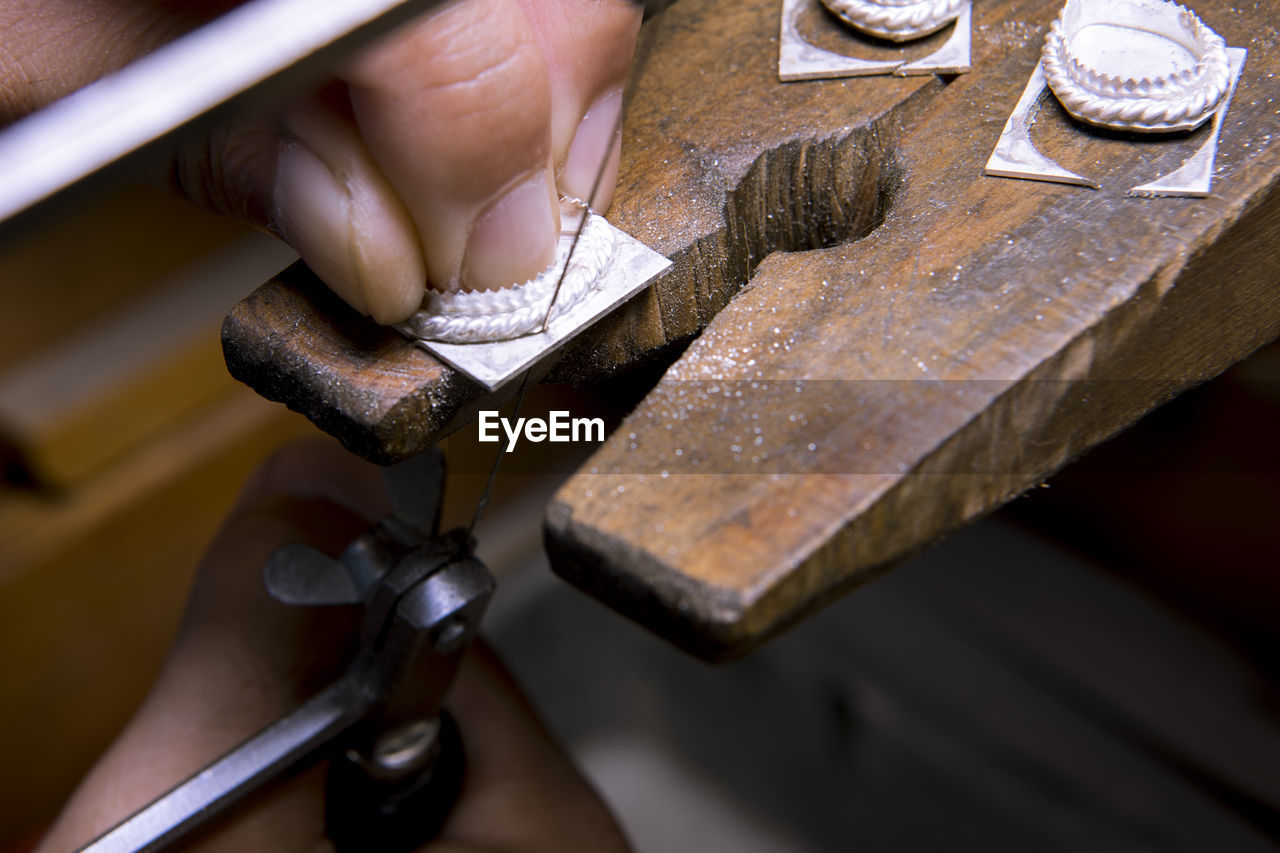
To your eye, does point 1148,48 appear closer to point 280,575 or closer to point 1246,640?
point 280,575

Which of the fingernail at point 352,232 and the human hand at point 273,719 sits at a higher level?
the fingernail at point 352,232

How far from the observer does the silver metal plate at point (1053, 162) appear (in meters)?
0.51

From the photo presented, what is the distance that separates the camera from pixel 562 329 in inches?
19.8

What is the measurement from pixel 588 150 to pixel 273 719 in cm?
42

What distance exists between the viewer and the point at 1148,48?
0.55 meters

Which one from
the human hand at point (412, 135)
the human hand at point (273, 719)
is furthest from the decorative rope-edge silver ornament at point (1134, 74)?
the human hand at point (273, 719)

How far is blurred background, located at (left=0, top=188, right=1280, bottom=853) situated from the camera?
1.08 meters

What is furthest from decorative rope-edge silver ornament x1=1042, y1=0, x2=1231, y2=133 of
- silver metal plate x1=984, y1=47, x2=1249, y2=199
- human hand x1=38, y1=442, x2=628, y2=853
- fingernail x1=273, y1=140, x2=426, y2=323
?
human hand x1=38, y1=442, x2=628, y2=853

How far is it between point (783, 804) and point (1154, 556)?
0.45 meters

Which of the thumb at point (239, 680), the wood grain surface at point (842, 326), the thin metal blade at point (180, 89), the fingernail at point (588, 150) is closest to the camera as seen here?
the thin metal blade at point (180, 89)

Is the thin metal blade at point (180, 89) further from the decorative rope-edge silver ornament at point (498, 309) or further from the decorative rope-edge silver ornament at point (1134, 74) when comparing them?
the decorative rope-edge silver ornament at point (1134, 74)

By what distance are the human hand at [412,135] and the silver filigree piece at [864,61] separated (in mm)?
111

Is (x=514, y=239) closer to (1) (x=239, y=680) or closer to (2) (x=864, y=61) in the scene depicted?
(2) (x=864, y=61)

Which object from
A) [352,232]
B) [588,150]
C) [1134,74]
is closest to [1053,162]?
[1134,74]
